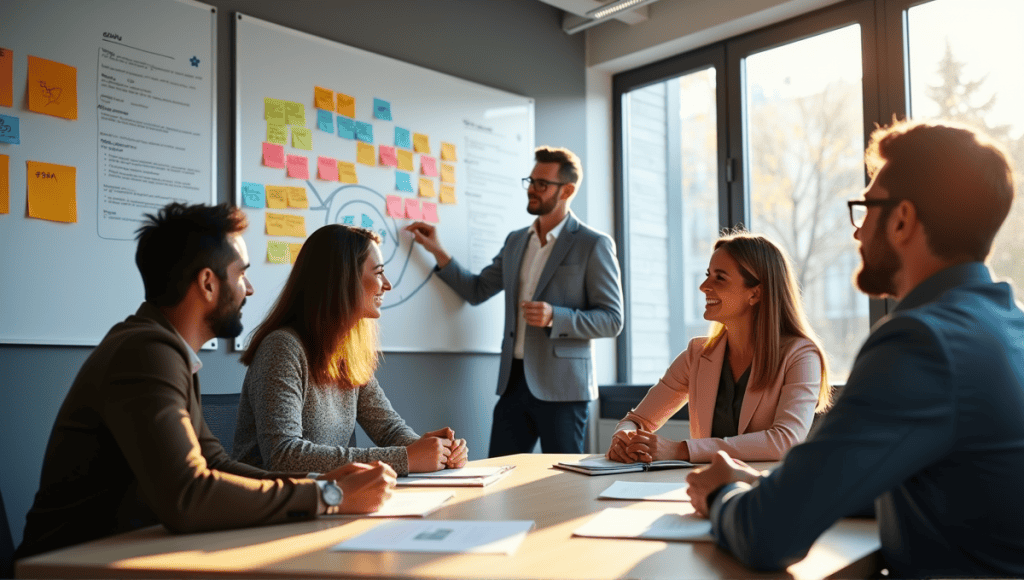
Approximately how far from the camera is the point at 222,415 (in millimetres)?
2168

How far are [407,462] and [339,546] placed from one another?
0.74m

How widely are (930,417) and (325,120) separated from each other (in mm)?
2797

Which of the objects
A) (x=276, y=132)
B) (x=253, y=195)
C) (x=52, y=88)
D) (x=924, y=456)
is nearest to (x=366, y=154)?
(x=276, y=132)

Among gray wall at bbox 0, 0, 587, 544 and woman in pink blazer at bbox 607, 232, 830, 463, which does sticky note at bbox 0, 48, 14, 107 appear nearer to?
gray wall at bbox 0, 0, 587, 544

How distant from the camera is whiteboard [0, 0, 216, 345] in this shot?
2543 mm

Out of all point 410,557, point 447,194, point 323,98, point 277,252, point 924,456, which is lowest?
point 410,557

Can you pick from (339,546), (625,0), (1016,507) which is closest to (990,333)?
(1016,507)

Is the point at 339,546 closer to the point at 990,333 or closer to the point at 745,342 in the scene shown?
the point at 990,333

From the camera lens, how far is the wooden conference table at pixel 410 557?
103cm

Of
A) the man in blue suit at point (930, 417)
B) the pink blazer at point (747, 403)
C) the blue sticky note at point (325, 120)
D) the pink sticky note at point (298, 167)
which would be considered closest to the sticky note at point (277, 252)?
the pink sticky note at point (298, 167)

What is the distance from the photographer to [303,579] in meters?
1.01

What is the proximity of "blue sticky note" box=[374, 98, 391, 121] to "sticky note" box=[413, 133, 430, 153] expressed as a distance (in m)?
0.16

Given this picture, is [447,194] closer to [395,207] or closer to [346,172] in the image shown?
[395,207]

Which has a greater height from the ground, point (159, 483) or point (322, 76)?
point (322, 76)
